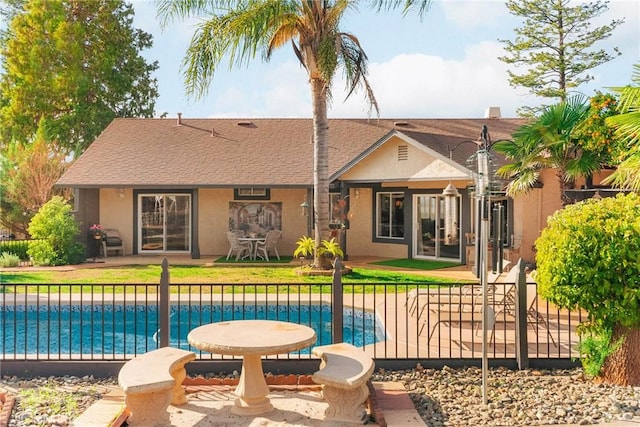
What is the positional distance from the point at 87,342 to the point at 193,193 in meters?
11.0

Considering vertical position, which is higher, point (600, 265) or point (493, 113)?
point (493, 113)

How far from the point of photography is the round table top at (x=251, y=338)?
576 cm

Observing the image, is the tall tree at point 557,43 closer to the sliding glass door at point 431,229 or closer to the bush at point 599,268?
the sliding glass door at point 431,229

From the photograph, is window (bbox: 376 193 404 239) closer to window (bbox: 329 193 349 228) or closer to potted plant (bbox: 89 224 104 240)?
window (bbox: 329 193 349 228)

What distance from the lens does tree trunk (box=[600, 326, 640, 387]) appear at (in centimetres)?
673

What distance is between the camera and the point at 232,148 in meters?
22.5

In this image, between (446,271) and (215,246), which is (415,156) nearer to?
(446,271)

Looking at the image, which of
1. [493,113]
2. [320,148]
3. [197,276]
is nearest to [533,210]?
[320,148]

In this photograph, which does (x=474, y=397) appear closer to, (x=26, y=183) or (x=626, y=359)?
(x=626, y=359)

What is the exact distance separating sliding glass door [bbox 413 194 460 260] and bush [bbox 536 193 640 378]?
12207 millimetres

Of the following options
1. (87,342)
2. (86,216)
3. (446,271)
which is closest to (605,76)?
(446,271)

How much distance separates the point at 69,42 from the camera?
34.2 m

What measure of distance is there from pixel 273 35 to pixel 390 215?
8.47 metres

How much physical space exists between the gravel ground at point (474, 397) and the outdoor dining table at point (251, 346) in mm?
1522
